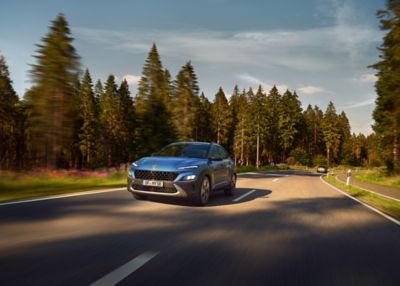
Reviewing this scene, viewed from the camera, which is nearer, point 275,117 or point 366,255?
point 366,255

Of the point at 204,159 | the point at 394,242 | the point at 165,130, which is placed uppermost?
the point at 165,130

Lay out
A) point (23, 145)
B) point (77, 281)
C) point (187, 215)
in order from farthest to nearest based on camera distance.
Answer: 1. point (23, 145)
2. point (187, 215)
3. point (77, 281)

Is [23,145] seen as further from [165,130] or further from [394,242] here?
[394,242]

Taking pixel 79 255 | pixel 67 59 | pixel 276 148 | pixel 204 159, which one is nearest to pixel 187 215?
pixel 204 159

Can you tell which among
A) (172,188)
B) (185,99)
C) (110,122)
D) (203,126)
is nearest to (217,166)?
(172,188)

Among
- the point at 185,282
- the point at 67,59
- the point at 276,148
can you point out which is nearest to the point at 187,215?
the point at 185,282

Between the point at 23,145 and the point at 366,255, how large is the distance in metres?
73.9

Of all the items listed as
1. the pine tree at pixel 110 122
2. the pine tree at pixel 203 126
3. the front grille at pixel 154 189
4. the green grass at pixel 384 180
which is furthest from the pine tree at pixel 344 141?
the front grille at pixel 154 189

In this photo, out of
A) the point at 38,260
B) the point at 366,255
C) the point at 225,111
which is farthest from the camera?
the point at 225,111

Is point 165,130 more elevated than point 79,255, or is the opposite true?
point 165,130

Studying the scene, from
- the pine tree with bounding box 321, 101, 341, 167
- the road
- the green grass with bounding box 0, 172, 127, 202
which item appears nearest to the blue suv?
the road

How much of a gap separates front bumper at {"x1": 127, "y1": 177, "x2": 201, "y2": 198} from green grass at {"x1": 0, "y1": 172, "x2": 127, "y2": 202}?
3595 millimetres

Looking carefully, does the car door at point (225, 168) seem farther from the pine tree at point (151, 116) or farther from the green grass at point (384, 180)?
the pine tree at point (151, 116)

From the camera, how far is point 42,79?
3275 cm
